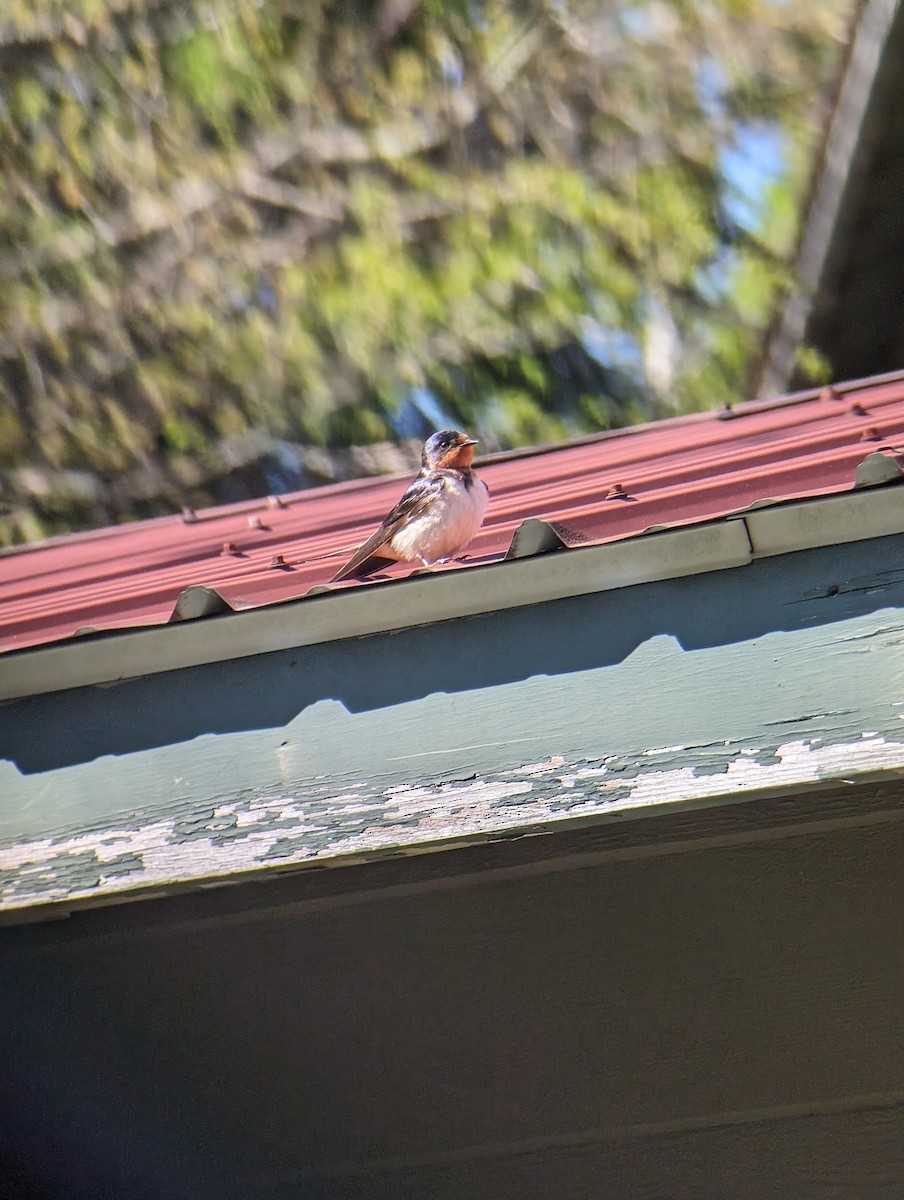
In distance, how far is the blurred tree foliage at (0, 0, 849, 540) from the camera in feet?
25.6

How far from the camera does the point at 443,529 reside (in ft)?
8.30

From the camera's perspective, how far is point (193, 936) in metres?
1.93

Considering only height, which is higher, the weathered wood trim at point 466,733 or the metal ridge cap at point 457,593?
the metal ridge cap at point 457,593

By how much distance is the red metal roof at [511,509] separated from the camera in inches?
73.1

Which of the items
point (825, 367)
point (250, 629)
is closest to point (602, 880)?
point (250, 629)

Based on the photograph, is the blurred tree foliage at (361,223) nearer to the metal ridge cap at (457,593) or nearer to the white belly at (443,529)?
the white belly at (443,529)

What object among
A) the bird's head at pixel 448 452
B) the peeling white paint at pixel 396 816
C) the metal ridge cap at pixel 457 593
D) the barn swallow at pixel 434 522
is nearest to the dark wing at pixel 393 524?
the barn swallow at pixel 434 522

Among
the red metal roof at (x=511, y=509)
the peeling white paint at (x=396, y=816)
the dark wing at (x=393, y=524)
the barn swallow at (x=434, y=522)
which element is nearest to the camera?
the peeling white paint at (x=396, y=816)

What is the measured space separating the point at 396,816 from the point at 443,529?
3.60ft

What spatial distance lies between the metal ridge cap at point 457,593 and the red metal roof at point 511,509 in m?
0.03

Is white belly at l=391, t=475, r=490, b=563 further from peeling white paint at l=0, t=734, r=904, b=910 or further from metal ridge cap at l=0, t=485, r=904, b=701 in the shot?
peeling white paint at l=0, t=734, r=904, b=910

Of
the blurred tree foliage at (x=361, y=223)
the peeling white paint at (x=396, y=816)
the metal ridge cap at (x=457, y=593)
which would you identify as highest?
the blurred tree foliage at (x=361, y=223)

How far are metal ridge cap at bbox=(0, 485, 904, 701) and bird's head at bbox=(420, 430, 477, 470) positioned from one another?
60.6 inches

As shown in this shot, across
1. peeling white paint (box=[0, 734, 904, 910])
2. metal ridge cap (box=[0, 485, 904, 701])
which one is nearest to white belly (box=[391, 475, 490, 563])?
metal ridge cap (box=[0, 485, 904, 701])
